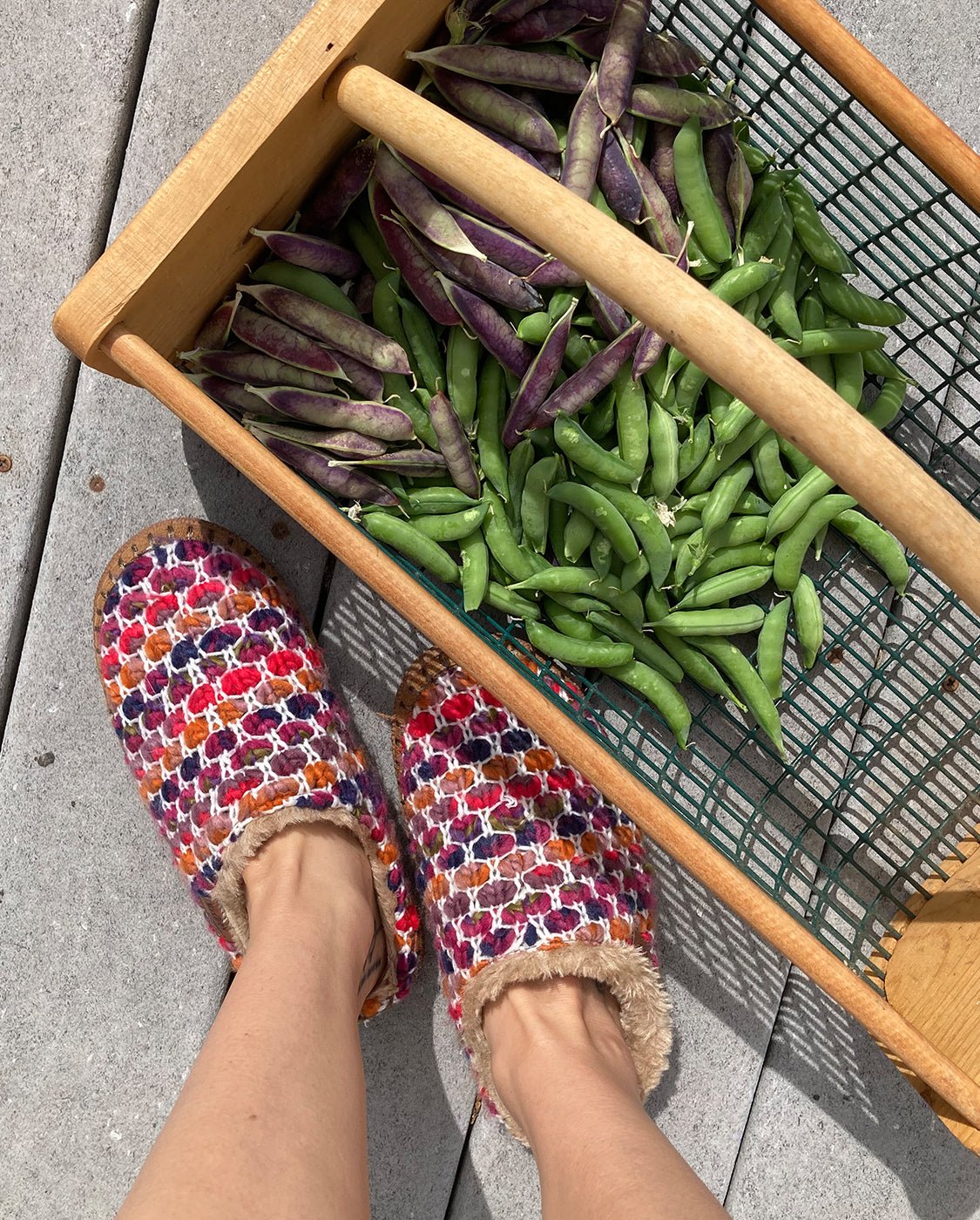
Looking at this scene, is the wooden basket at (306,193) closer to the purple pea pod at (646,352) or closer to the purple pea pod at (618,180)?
the purple pea pod at (618,180)

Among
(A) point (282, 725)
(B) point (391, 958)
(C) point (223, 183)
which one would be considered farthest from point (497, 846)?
(C) point (223, 183)

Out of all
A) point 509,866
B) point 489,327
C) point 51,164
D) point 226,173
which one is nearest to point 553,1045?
point 509,866

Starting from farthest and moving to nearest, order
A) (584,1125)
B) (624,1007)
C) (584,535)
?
(624,1007), (584,535), (584,1125)

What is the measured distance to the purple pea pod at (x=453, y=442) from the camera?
1336 mm

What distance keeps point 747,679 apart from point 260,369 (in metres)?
0.80

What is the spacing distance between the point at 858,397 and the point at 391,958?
1093 mm

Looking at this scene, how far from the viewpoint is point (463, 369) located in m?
1.36

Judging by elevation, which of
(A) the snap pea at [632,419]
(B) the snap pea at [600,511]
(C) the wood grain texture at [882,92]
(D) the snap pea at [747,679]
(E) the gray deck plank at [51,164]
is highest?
(C) the wood grain texture at [882,92]

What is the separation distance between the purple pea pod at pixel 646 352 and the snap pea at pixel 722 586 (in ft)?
1.03

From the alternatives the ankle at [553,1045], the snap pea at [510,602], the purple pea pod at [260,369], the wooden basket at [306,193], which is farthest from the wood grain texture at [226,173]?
the ankle at [553,1045]

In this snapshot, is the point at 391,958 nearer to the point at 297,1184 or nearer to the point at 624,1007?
the point at 624,1007

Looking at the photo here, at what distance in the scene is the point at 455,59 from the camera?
48.7 inches

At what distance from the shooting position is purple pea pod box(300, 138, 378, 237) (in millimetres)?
1296

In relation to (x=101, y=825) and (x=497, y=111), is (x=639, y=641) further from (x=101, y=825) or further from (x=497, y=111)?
(x=101, y=825)
